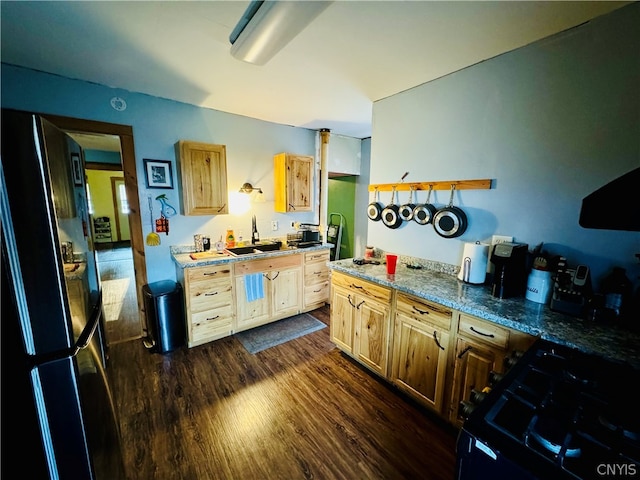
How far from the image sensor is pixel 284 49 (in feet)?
5.89

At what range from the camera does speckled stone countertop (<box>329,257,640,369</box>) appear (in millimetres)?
1182

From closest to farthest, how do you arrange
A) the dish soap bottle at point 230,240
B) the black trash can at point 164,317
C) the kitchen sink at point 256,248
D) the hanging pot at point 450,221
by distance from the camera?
the hanging pot at point 450,221 → the black trash can at point 164,317 → the kitchen sink at point 256,248 → the dish soap bottle at point 230,240

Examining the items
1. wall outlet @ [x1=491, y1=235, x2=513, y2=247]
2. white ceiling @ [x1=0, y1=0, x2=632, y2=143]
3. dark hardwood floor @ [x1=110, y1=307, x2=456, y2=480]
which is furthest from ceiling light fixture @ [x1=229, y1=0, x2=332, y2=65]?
dark hardwood floor @ [x1=110, y1=307, x2=456, y2=480]

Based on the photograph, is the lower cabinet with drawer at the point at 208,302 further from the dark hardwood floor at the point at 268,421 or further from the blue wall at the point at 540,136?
the blue wall at the point at 540,136

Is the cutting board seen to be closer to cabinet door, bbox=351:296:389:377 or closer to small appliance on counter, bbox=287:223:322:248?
small appliance on counter, bbox=287:223:322:248

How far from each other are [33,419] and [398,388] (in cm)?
207

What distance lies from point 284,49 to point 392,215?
5.32 feet

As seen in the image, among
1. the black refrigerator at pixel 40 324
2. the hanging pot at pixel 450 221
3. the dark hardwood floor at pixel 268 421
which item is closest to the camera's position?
→ the black refrigerator at pixel 40 324

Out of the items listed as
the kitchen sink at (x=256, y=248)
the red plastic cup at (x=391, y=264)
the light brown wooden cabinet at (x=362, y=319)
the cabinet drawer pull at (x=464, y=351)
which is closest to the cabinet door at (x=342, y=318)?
the light brown wooden cabinet at (x=362, y=319)

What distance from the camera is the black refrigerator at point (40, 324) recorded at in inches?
32.8

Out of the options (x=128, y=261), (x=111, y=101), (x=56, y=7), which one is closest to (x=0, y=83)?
(x=111, y=101)

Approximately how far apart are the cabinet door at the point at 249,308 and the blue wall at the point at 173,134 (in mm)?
788

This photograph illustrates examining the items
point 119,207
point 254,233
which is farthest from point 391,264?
point 119,207

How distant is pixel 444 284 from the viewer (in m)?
1.95
